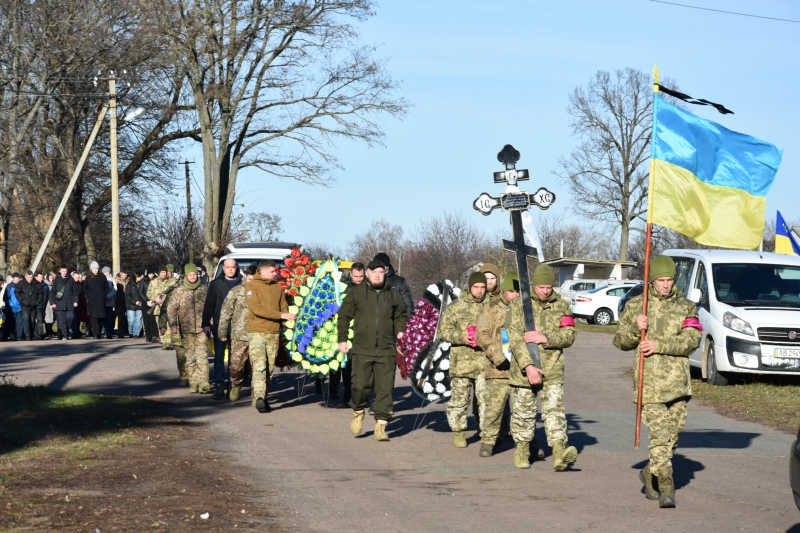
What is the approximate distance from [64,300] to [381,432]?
17.8 metres

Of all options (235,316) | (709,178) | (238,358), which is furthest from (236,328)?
(709,178)

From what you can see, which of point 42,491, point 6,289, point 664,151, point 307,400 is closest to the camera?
point 42,491

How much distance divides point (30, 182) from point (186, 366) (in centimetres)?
3039

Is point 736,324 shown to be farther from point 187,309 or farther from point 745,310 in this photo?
point 187,309

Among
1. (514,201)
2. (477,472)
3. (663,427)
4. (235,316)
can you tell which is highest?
(514,201)

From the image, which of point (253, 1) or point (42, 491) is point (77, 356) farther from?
point (253, 1)

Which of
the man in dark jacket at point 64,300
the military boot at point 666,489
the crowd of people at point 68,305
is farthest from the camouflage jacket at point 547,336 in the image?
the man in dark jacket at point 64,300

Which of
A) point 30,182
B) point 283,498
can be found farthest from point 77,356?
point 30,182

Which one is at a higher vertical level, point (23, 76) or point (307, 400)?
point (23, 76)

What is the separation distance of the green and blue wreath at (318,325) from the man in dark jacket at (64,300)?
14636mm

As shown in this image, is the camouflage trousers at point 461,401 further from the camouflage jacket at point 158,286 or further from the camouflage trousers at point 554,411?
the camouflage jacket at point 158,286

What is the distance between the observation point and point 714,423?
1400 cm

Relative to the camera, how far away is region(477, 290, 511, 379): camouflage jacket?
35.7ft

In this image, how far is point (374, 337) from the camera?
40.0ft
